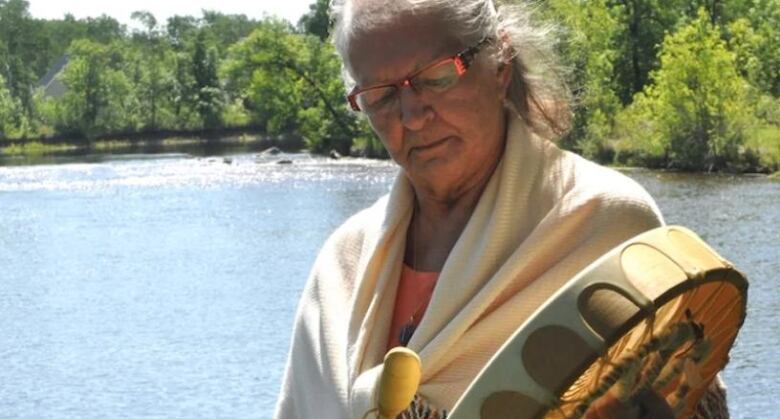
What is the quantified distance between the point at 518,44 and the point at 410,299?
42 cm

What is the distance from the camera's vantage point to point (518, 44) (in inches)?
105

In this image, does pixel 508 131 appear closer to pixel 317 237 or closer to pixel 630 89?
pixel 317 237

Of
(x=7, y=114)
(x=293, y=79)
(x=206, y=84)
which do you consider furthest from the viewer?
(x=7, y=114)

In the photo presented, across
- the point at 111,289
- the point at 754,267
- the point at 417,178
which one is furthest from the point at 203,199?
the point at 417,178

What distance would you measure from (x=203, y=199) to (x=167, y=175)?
390 inches

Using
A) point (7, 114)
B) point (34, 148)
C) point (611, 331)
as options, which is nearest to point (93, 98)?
point (7, 114)

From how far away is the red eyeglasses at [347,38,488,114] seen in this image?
2.54 m

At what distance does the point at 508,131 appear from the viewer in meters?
2.64

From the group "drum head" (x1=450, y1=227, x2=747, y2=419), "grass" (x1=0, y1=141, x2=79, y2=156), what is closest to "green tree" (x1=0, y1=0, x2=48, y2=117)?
"grass" (x1=0, y1=141, x2=79, y2=156)

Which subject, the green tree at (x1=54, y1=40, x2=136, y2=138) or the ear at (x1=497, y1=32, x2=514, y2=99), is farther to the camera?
the green tree at (x1=54, y1=40, x2=136, y2=138)

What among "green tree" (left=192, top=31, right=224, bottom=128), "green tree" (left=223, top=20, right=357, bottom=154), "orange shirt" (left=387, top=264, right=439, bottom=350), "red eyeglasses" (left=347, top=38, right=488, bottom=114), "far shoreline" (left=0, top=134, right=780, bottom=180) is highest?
"red eyeglasses" (left=347, top=38, right=488, bottom=114)

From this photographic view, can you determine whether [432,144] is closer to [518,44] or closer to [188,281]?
[518,44]

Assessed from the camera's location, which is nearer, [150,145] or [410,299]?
[410,299]

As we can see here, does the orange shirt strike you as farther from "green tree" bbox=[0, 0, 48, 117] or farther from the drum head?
"green tree" bbox=[0, 0, 48, 117]
